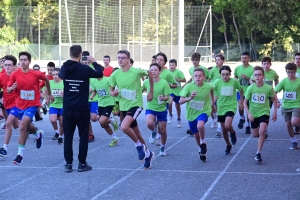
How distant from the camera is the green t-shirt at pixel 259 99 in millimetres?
11445

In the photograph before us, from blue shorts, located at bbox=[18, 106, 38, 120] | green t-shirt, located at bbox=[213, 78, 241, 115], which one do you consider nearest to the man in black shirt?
blue shorts, located at bbox=[18, 106, 38, 120]

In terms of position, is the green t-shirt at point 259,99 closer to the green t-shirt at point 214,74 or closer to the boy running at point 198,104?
the boy running at point 198,104

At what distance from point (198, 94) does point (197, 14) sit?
31.0 meters

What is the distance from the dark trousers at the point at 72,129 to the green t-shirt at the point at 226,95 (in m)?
3.36

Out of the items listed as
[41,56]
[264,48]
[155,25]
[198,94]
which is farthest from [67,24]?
[264,48]

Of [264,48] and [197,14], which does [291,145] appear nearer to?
[197,14]

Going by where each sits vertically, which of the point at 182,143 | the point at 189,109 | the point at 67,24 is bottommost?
the point at 182,143

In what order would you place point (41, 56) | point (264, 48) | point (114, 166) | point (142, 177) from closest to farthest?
Answer: point (142, 177) → point (114, 166) → point (41, 56) → point (264, 48)

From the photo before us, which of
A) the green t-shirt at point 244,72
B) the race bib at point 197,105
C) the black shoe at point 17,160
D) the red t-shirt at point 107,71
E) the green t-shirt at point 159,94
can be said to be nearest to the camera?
the black shoe at point 17,160

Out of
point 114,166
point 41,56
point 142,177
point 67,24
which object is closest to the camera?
point 142,177

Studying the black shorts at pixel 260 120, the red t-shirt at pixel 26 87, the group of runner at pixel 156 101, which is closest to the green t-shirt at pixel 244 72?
the group of runner at pixel 156 101

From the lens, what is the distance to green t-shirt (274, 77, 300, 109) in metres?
12.6

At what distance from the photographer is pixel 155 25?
3238 cm

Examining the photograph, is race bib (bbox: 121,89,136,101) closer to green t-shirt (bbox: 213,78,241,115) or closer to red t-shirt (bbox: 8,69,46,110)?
red t-shirt (bbox: 8,69,46,110)
